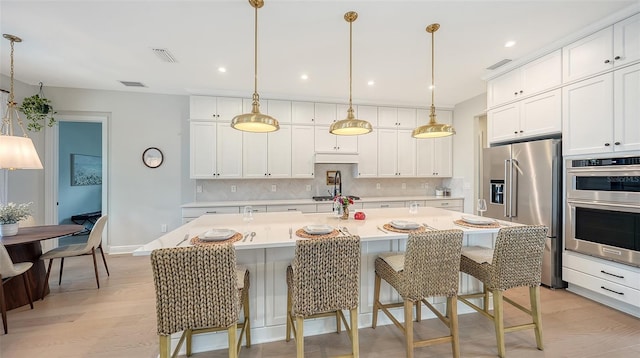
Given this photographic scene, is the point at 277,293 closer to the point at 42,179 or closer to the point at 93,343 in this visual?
the point at 93,343

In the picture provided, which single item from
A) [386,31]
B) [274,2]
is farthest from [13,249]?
[386,31]

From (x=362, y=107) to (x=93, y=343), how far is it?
4.55 meters

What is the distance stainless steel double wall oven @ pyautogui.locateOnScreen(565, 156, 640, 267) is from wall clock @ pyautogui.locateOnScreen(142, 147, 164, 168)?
18.5 feet

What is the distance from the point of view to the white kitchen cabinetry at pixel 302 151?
4414 millimetres

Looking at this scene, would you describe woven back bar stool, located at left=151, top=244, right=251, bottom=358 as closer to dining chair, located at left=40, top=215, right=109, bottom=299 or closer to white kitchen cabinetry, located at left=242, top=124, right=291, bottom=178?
dining chair, located at left=40, top=215, right=109, bottom=299

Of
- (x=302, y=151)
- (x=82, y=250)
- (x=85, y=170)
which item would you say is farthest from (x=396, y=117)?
(x=85, y=170)

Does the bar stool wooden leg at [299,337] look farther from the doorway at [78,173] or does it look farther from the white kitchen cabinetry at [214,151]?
the doorway at [78,173]

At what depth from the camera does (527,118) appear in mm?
3080

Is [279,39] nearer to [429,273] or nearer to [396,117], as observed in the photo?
[429,273]

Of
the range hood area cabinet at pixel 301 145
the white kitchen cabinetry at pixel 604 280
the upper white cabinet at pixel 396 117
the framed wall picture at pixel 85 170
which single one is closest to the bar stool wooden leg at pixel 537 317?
the white kitchen cabinetry at pixel 604 280

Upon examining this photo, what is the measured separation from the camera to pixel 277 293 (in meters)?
2.03

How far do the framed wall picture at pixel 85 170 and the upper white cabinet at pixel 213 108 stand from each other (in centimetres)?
370

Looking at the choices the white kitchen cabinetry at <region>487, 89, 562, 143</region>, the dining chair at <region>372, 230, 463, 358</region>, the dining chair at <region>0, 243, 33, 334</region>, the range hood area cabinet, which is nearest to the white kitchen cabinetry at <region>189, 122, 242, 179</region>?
the range hood area cabinet

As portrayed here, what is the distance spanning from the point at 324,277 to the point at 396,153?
147 inches
